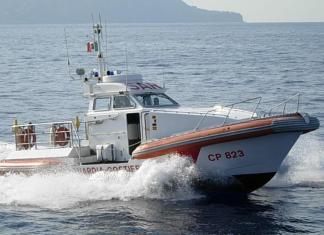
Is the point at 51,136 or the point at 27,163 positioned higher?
the point at 51,136

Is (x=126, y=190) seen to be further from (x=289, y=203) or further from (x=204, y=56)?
(x=204, y=56)

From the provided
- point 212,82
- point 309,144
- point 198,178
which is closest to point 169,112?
point 198,178

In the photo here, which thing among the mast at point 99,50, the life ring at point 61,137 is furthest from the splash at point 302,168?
the life ring at point 61,137

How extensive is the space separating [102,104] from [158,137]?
5.87ft

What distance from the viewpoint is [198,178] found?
17203 millimetres

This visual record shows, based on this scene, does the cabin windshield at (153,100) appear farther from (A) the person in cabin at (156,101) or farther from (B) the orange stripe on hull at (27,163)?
(B) the orange stripe on hull at (27,163)

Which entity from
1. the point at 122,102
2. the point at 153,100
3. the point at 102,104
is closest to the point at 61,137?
the point at 102,104

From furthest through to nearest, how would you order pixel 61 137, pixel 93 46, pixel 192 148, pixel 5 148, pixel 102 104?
pixel 5 148 → pixel 61 137 → pixel 93 46 → pixel 102 104 → pixel 192 148

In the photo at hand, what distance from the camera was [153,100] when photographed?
1833 cm

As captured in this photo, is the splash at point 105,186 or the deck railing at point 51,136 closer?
the splash at point 105,186

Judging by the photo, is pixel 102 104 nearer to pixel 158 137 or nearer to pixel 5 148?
pixel 158 137

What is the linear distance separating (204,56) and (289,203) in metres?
49.3

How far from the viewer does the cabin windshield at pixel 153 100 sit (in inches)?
716

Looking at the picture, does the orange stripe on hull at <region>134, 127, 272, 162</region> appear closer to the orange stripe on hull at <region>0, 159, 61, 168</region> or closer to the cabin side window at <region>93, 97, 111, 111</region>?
the cabin side window at <region>93, 97, 111, 111</region>
